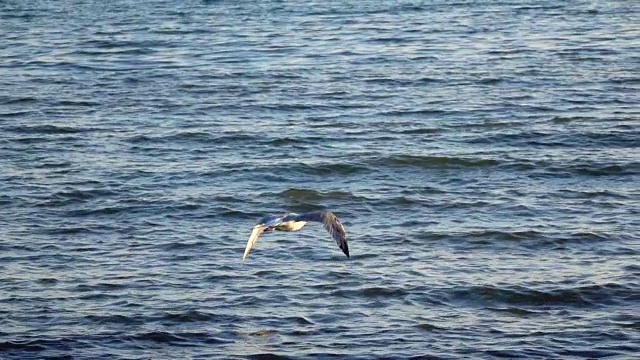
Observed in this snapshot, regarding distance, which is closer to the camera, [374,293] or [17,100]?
[374,293]

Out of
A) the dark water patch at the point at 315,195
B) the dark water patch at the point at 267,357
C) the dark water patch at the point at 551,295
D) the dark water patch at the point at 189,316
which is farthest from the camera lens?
the dark water patch at the point at 315,195

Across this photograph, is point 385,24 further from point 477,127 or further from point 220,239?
point 220,239

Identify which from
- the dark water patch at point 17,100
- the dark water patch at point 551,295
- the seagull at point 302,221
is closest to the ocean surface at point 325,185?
the dark water patch at point 551,295

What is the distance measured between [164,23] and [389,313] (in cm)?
1675

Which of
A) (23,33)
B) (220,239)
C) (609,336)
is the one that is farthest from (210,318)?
(23,33)

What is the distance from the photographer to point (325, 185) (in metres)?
16.2

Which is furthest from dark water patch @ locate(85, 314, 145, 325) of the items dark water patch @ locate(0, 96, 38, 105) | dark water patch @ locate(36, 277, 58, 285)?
dark water patch @ locate(0, 96, 38, 105)

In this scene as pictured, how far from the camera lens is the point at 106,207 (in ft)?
49.7

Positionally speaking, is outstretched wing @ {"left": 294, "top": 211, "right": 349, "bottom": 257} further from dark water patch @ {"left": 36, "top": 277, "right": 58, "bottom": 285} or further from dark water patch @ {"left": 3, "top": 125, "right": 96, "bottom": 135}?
dark water patch @ {"left": 3, "top": 125, "right": 96, "bottom": 135}

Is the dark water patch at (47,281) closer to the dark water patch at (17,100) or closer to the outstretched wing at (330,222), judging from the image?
the outstretched wing at (330,222)

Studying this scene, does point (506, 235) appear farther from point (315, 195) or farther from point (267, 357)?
point (267, 357)

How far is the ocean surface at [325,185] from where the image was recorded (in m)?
11.5

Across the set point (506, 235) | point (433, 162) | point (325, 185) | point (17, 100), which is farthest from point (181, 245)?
point (17, 100)

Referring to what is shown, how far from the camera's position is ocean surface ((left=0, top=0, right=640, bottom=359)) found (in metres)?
11.5
